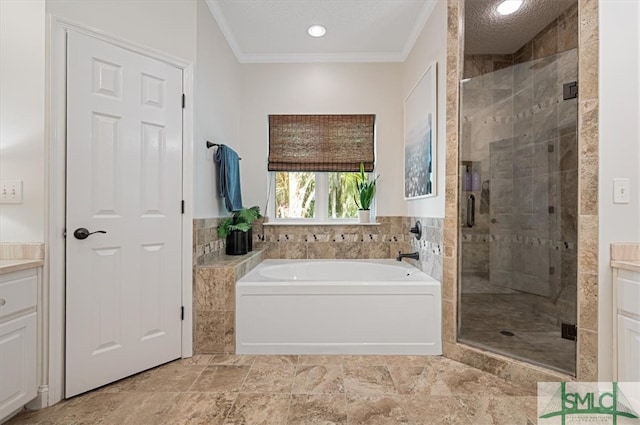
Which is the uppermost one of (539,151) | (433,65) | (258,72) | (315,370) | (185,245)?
(258,72)

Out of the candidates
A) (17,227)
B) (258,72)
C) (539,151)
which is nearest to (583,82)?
(539,151)

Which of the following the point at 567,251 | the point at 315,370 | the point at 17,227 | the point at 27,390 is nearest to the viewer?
the point at 27,390

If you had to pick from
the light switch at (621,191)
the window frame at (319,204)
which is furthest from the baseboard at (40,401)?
the light switch at (621,191)

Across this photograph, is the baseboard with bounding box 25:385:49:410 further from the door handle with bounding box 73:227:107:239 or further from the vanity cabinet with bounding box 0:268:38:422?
the door handle with bounding box 73:227:107:239

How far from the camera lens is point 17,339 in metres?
1.46

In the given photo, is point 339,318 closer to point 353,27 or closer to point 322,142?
point 322,142

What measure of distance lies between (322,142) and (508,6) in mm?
1879

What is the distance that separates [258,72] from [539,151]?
2.71 m

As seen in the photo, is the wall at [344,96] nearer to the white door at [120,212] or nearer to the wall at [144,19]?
the wall at [144,19]

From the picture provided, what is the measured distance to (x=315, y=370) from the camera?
6.51 ft

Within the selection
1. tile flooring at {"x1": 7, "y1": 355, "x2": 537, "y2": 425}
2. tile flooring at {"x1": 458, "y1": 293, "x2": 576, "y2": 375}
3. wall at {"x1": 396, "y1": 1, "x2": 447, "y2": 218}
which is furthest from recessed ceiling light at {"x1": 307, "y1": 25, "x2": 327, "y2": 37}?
tile flooring at {"x1": 7, "y1": 355, "x2": 537, "y2": 425}

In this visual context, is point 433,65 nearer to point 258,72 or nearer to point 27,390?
point 258,72

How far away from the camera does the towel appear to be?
261 cm

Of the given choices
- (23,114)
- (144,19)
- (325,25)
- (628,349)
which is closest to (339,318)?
(628,349)
